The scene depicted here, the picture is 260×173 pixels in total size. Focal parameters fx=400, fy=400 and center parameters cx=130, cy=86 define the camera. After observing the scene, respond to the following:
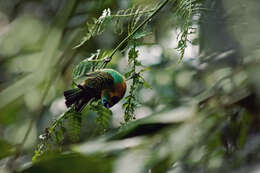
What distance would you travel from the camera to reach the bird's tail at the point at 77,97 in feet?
0.87

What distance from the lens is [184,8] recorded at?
13.6 inches

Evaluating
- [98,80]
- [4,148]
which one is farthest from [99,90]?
[4,148]

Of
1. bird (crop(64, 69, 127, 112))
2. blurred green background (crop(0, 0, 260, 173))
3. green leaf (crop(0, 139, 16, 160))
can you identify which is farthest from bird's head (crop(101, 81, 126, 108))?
green leaf (crop(0, 139, 16, 160))

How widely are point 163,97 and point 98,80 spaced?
70cm

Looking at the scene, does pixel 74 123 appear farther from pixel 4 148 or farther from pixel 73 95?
pixel 4 148

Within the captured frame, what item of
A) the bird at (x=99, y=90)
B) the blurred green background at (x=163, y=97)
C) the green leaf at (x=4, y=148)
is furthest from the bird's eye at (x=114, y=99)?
the green leaf at (x=4, y=148)

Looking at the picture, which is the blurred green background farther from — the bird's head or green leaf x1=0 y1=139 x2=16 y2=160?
the bird's head

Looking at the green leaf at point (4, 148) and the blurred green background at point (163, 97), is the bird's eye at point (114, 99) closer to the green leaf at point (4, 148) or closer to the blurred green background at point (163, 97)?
the blurred green background at point (163, 97)

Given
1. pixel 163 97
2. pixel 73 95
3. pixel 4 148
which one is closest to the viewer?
pixel 73 95

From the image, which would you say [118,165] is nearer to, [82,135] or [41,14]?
[82,135]

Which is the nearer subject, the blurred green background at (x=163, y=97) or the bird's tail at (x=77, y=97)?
the bird's tail at (x=77, y=97)

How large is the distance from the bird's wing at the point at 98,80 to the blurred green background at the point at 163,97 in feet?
0.46

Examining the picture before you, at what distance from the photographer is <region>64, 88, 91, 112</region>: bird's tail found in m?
0.27

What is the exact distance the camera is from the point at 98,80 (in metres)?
0.28
